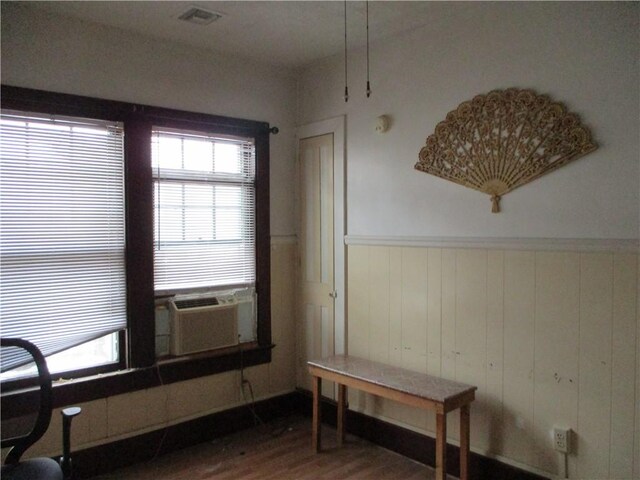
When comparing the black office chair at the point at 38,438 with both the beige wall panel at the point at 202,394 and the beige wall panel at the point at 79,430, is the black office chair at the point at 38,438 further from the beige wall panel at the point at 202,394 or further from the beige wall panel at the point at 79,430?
the beige wall panel at the point at 202,394

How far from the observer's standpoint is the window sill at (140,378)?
8.45ft

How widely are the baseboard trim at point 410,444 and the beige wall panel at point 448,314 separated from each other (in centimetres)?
45

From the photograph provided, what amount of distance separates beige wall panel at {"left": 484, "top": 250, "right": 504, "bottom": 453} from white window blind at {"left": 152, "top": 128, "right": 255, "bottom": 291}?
5.72 feet

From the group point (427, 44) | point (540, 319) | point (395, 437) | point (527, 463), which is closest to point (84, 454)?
point (395, 437)

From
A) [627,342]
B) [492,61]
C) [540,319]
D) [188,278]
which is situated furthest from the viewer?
[188,278]

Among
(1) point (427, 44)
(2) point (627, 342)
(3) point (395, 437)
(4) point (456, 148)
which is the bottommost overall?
(3) point (395, 437)

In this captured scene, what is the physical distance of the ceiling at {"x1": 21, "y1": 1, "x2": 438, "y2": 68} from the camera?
2709 millimetres

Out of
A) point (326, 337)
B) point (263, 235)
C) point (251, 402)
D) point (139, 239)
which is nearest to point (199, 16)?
point (139, 239)

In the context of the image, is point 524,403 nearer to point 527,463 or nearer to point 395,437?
point 527,463

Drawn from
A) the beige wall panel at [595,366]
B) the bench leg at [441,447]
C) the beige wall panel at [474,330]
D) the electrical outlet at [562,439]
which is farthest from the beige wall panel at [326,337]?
the beige wall panel at [595,366]

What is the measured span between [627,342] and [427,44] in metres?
1.95

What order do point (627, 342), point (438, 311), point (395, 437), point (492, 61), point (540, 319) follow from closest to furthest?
point (627, 342)
point (540, 319)
point (492, 61)
point (438, 311)
point (395, 437)

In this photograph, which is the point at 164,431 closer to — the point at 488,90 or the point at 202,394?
the point at 202,394

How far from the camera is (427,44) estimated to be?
300cm
